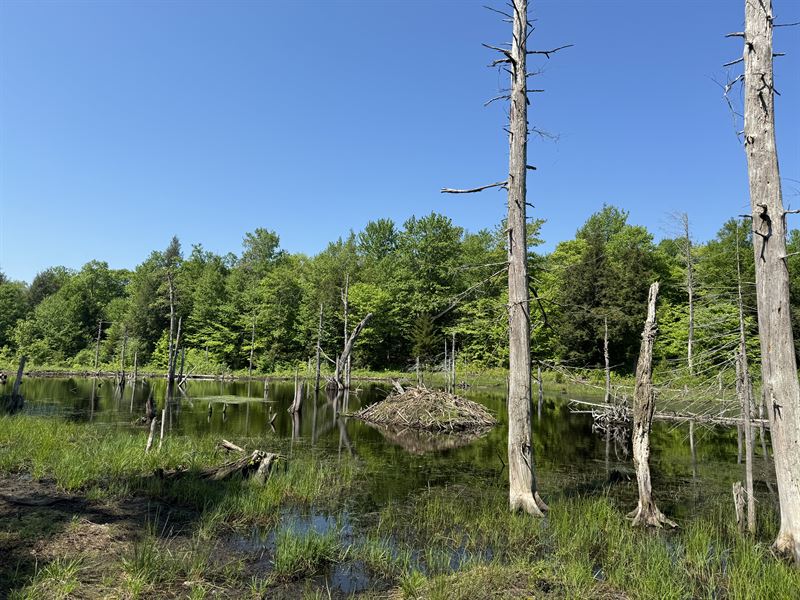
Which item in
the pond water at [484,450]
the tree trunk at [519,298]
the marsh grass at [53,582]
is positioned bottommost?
the pond water at [484,450]

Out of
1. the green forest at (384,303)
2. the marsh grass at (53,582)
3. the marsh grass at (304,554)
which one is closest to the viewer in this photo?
the marsh grass at (53,582)

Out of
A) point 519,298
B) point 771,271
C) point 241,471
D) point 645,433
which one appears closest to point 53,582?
point 241,471

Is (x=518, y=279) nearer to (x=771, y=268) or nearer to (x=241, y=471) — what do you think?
(x=771, y=268)

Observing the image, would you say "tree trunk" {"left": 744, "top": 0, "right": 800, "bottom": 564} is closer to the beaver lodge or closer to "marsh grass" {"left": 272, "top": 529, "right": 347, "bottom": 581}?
"marsh grass" {"left": 272, "top": 529, "right": 347, "bottom": 581}

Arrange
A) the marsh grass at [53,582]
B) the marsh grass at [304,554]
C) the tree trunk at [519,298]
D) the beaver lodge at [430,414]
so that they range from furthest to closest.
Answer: the beaver lodge at [430,414] → the tree trunk at [519,298] → the marsh grass at [304,554] → the marsh grass at [53,582]

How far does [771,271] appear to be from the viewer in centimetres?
679

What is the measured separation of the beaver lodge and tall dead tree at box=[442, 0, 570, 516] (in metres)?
11.5

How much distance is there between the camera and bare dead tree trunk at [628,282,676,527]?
8.03m

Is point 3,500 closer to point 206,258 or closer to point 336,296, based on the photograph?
point 336,296

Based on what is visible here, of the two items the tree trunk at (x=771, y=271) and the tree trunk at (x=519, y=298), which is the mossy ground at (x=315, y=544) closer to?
the tree trunk at (x=519, y=298)

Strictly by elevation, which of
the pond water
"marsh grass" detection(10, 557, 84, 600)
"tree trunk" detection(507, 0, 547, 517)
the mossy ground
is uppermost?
"tree trunk" detection(507, 0, 547, 517)

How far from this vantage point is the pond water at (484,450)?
10.9m

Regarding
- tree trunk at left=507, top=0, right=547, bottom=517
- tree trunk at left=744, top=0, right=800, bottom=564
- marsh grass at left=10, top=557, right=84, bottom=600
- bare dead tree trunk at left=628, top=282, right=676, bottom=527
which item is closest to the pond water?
bare dead tree trunk at left=628, top=282, right=676, bottom=527

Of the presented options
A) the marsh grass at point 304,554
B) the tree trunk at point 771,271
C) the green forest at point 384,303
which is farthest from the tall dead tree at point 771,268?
the green forest at point 384,303
